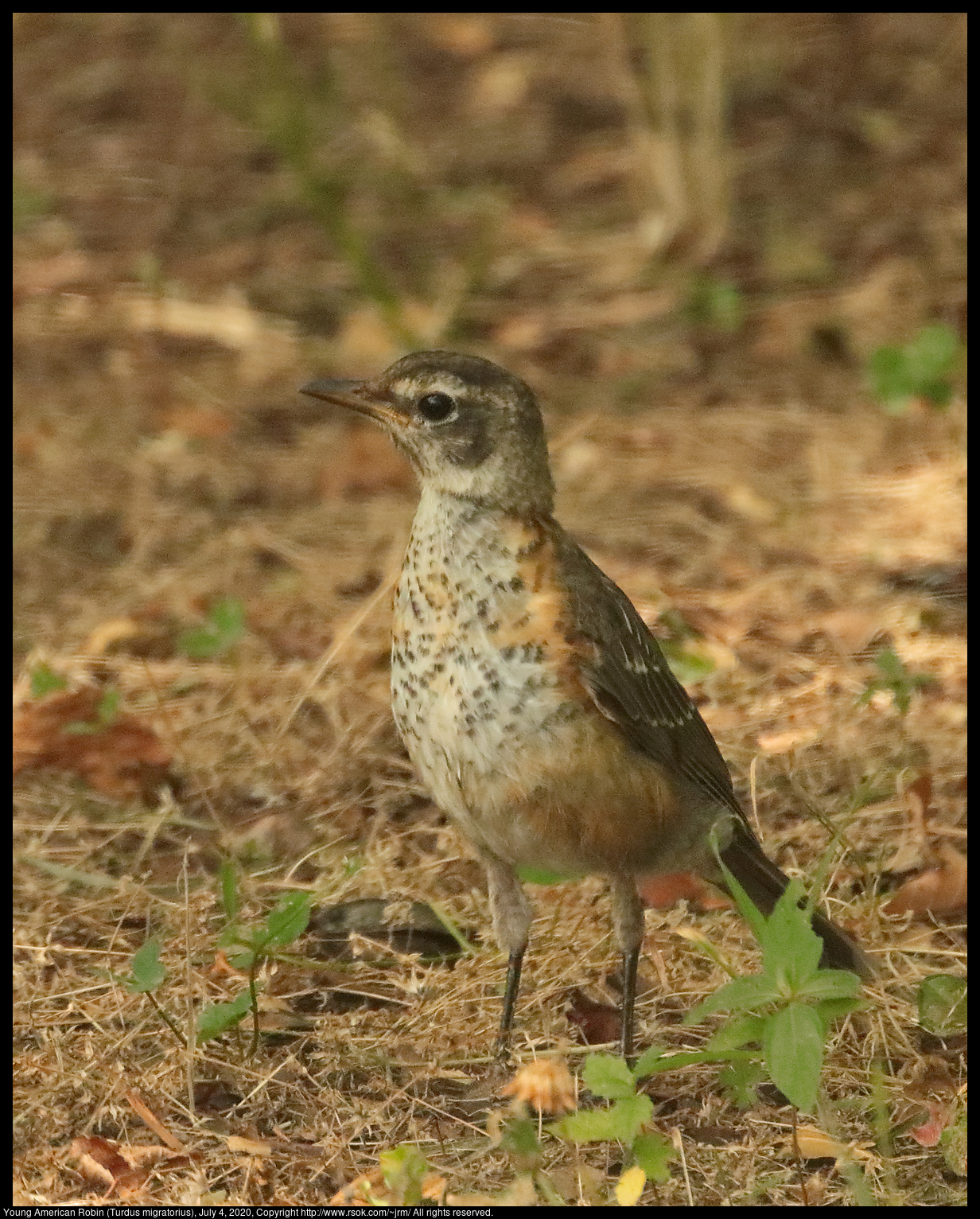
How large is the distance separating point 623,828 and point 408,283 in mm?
6461

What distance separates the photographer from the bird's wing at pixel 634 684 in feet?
14.9

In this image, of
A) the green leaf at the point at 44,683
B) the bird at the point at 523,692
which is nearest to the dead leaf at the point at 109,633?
the green leaf at the point at 44,683

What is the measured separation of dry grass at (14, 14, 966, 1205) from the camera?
439 cm

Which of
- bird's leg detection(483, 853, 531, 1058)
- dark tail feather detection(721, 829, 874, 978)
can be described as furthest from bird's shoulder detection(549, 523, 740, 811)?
bird's leg detection(483, 853, 531, 1058)

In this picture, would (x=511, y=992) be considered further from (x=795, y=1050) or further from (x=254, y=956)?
(x=795, y=1050)

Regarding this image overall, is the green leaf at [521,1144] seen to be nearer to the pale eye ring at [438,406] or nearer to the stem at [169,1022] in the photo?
the stem at [169,1022]

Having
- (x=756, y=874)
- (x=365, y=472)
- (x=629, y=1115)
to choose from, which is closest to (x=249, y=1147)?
(x=629, y=1115)

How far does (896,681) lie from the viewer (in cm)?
596

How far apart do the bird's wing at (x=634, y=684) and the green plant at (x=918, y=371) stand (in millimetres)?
3693

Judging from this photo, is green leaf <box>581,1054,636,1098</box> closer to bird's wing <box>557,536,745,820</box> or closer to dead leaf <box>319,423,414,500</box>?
bird's wing <box>557,536,745,820</box>

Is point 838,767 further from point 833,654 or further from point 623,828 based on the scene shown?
point 623,828

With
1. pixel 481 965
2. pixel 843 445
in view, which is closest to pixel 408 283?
pixel 843 445

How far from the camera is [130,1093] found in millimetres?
4414

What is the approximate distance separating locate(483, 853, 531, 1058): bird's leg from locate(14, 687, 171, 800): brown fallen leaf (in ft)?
5.61
